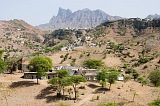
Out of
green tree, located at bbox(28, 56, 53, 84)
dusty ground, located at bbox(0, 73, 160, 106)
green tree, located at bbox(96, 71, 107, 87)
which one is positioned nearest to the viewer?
dusty ground, located at bbox(0, 73, 160, 106)

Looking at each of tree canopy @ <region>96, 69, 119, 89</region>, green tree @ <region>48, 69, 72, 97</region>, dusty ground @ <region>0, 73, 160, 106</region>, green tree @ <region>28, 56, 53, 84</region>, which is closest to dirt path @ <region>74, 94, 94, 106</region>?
dusty ground @ <region>0, 73, 160, 106</region>

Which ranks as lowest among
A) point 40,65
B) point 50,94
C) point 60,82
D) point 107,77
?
point 50,94

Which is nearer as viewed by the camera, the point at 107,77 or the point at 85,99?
the point at 85,99

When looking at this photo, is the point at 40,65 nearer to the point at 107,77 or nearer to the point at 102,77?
the point at 102,77

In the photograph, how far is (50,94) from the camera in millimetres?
79500

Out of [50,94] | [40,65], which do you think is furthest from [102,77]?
[40,65]

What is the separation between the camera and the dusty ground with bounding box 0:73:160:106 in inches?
3000

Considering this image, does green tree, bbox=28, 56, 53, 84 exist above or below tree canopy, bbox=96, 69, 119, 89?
above

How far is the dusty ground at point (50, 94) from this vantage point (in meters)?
76.2

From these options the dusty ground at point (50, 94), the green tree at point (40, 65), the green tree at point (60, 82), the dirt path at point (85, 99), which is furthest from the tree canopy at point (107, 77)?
the green tree at point (40, 65)

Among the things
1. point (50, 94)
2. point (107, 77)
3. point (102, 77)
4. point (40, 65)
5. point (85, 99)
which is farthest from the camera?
point (102, 77)

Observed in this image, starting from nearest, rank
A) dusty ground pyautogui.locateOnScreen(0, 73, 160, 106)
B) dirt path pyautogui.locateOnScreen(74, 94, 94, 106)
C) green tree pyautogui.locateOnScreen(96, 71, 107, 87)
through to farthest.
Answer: dirt path pyautogui.locateOnScreen(74, 94, 94, 106) < dusty ground pyautogui.locateOnScreen(0, 73, 160, 106) < green tree pyautogui.locateOnScreen(96, 71, 107, 87)

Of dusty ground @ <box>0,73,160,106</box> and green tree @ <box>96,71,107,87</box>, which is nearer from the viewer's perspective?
dusty ground @ <box>0,73,160,106</box>

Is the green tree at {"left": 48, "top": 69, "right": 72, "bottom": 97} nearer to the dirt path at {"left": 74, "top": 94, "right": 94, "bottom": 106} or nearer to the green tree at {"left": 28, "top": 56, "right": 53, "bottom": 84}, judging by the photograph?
the dirt path at {"left": 74, "top": 94, "right": 94, "bottom": 106}
